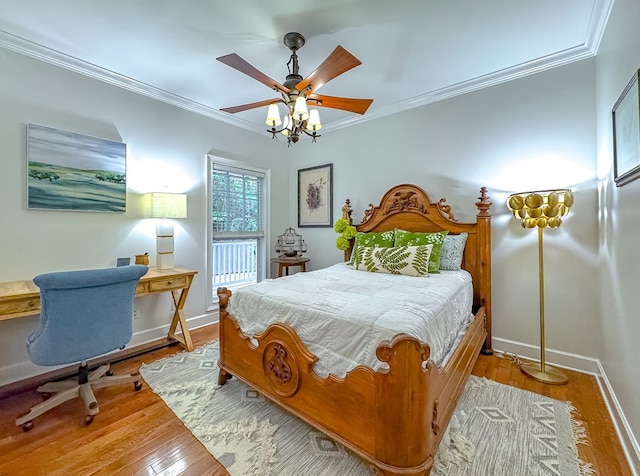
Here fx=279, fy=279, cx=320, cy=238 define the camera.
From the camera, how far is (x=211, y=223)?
141 inches

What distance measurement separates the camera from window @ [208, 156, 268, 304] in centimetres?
373

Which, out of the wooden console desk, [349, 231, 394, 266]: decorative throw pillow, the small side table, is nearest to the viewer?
the wooden console desk

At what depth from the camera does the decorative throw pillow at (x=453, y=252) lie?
108 inches

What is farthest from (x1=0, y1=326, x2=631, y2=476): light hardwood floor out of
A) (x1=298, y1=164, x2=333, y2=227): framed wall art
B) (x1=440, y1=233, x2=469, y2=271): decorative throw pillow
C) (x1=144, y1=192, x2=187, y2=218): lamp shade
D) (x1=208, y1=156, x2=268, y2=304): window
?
(x1=298, y1=164, x2=333, y2=227): framed wall art

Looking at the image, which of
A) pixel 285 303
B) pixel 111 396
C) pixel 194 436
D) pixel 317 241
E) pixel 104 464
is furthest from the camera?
pixel 317 241

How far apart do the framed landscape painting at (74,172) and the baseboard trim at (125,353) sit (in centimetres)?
138

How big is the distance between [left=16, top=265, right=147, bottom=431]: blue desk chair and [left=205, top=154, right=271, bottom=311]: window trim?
1556 millimetres

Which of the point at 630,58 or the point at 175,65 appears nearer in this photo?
the point at 630,58

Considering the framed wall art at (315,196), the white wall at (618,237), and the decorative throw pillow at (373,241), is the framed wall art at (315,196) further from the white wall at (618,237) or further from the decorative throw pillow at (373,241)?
the white wall at (618,237)

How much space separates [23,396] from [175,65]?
2.95 m

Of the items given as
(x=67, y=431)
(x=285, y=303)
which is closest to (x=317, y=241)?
(x=285, y=303)

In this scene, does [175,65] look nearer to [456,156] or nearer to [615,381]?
[456,156]

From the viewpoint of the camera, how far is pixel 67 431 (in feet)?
5.65

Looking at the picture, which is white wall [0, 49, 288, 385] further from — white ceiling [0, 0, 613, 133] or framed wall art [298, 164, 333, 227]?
framed wall art [298, 164, 333, 227]
